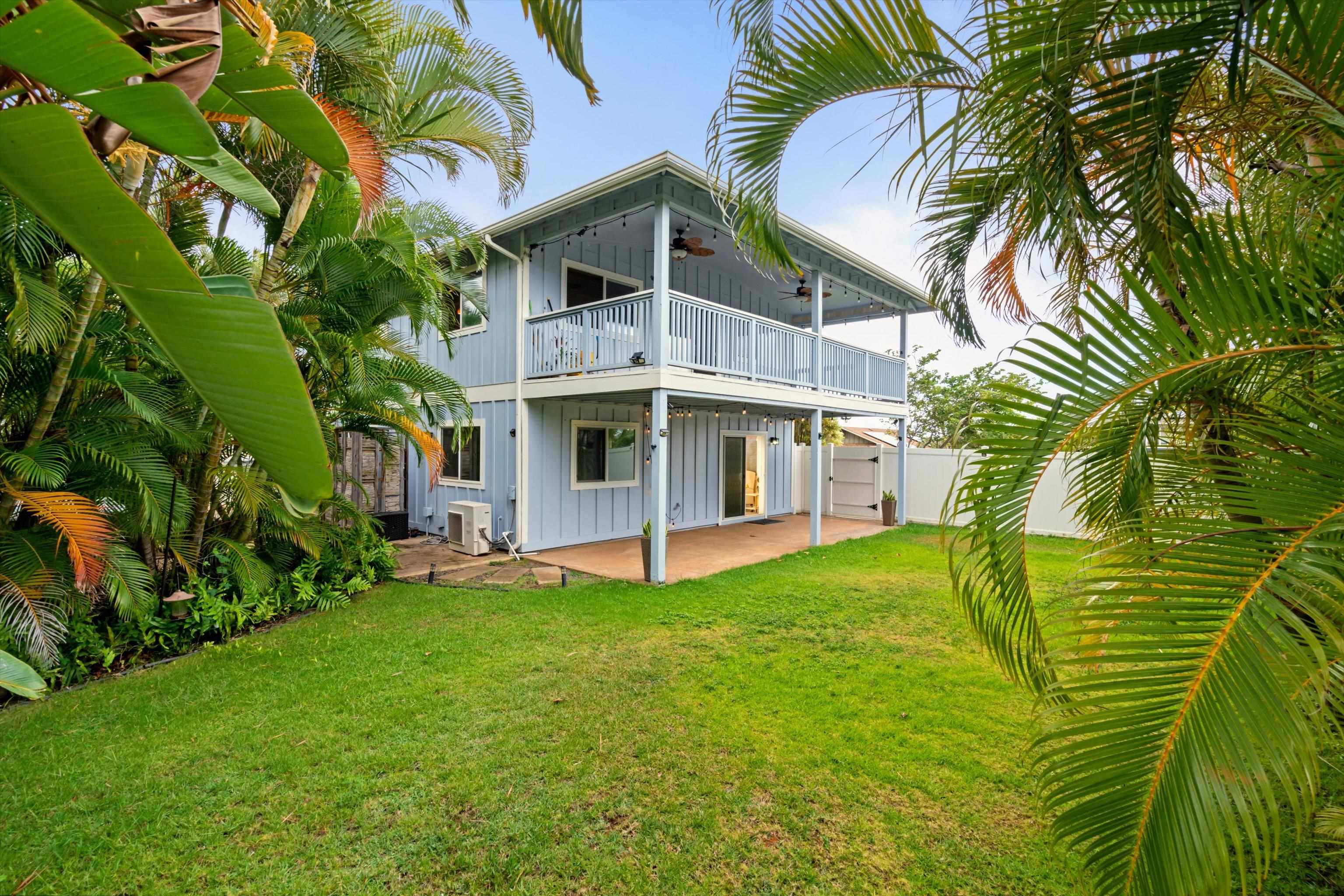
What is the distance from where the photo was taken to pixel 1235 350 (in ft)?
4.53

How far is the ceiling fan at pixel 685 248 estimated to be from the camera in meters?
7.88

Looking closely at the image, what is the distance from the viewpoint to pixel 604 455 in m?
9.54

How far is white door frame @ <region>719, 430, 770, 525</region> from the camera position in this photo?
11914mm

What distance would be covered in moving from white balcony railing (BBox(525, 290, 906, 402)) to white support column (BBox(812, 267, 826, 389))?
0.05 metres

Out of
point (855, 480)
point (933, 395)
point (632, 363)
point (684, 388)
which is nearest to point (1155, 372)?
point (684, 388)

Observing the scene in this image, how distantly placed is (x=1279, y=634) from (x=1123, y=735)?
338 millimetres

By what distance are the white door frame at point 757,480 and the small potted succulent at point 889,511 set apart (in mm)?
2626

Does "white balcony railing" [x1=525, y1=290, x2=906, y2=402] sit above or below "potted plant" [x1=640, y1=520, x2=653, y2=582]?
above

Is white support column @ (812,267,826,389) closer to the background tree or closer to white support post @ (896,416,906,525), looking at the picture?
white support post @ (896,416,906,525)

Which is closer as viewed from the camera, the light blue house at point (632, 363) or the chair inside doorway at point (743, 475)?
the light blue house at point (632, 363)

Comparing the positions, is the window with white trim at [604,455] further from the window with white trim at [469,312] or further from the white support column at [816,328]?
the white support column at [816,328]

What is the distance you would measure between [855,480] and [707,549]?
5669mm

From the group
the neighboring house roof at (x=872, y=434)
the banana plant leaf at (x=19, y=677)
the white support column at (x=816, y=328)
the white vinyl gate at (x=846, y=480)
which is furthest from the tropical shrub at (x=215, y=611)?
the neighboring house roof at (x=872, y=434)

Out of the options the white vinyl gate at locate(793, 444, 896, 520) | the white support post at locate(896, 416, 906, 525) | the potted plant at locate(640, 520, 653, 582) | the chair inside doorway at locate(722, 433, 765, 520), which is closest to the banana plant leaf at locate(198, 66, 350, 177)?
the potted plant at locate(640, 520, 653, 582)
